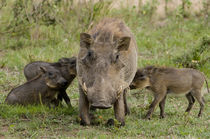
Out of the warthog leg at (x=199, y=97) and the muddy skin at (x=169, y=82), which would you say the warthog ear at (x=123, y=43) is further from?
the warthog leg at (x=199, y=97)

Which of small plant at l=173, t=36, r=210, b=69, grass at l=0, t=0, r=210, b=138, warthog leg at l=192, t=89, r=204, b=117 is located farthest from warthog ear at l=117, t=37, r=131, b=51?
small plant at l=173, t=36, r=210, b=69

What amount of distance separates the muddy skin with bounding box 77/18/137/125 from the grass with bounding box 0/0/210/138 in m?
0.37

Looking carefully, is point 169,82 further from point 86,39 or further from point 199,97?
point 86,39

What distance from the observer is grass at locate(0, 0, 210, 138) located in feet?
15.9

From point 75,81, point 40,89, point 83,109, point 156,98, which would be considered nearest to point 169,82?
point 156,98

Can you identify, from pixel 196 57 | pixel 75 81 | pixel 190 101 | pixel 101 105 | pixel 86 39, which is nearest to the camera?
pixel 101 105

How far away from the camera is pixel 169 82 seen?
597cm

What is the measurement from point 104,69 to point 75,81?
124 inches

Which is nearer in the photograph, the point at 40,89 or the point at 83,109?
the point at 83,109

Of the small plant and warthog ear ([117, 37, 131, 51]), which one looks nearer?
warthog ear ([117, 37, 131, 51])

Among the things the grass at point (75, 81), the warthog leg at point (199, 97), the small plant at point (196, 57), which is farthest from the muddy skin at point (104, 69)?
the small plant at point (196, 57)

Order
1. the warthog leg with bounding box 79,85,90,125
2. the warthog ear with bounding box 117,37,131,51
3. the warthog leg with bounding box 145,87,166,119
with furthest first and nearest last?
1. the warthog leg with bounding box 145,87,166,119
2. the warthog leg with bounding box 79,85,90,125
3. the warthog ear with bounding box 117,37,131,51

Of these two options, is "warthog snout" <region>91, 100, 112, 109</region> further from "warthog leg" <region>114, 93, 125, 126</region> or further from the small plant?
the small plant

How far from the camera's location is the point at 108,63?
4.61m
